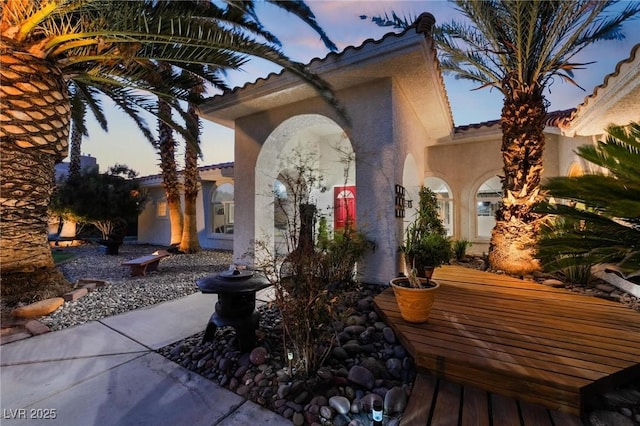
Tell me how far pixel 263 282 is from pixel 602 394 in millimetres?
3540

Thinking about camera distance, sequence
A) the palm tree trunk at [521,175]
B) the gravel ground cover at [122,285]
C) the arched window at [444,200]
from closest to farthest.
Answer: the gravel ground cover at [122,285]
the palm tree trunk at [521,175]
the arched window at [444,200]

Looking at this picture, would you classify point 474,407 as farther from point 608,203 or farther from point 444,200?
point 444,200

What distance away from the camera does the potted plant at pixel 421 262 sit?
10.8 ft

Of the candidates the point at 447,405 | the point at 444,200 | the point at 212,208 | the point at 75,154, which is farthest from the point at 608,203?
the point at 75,154

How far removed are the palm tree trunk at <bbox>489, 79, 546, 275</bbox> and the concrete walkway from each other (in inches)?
232

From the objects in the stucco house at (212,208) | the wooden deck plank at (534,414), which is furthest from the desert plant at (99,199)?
the wooden deck plank at (534,414)

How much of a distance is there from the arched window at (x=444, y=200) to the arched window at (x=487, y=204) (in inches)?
34.6

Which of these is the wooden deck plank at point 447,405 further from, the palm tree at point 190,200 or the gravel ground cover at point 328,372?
the palm tree at point 190,200

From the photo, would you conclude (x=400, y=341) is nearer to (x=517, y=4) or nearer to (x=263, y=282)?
(x=263, y=282)

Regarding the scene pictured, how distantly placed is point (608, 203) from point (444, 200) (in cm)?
785

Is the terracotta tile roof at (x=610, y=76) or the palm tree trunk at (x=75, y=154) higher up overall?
the palm tree trunk at (x=75, y=154)

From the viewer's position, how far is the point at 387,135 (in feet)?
17.4

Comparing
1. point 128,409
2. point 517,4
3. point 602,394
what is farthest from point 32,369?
point 517,4

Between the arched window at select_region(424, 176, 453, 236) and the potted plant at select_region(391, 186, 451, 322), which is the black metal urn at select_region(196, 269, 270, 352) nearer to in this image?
the potted plant at select_region(391, 186, 451, 322)
